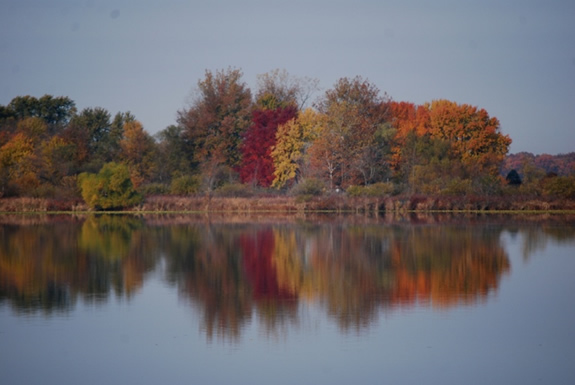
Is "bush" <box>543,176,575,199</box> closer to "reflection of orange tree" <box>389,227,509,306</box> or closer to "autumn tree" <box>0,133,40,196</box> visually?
"reflection of orange tree" <box>389,227,509,306</box>

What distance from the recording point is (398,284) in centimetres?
1538

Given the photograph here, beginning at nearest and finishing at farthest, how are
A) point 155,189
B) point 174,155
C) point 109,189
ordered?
point 109,189
point 155,189
point 174,155

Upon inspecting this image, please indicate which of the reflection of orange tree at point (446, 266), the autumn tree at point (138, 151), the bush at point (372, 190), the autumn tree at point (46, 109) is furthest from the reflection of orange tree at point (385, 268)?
the autumn tree at point (46, 109)

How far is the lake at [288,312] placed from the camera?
9.34m

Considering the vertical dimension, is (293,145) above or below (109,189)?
above

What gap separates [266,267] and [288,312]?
18.7 ft

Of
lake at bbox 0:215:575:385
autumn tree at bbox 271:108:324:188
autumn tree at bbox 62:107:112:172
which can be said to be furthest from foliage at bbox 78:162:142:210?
lake at bbox 0:215:575:385

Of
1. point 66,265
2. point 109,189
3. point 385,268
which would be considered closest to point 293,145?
point 109,189

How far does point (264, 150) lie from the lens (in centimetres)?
5541

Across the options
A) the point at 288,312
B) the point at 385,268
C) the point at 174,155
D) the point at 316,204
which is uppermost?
the point at 174,155

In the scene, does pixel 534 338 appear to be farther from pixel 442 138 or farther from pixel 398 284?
pixel 442 138

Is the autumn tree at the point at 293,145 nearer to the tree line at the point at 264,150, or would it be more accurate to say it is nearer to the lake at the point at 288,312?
the tree line at the point at 264,150

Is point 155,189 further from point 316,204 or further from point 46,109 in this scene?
point 46,109

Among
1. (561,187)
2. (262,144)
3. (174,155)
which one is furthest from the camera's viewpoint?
(174,155)
